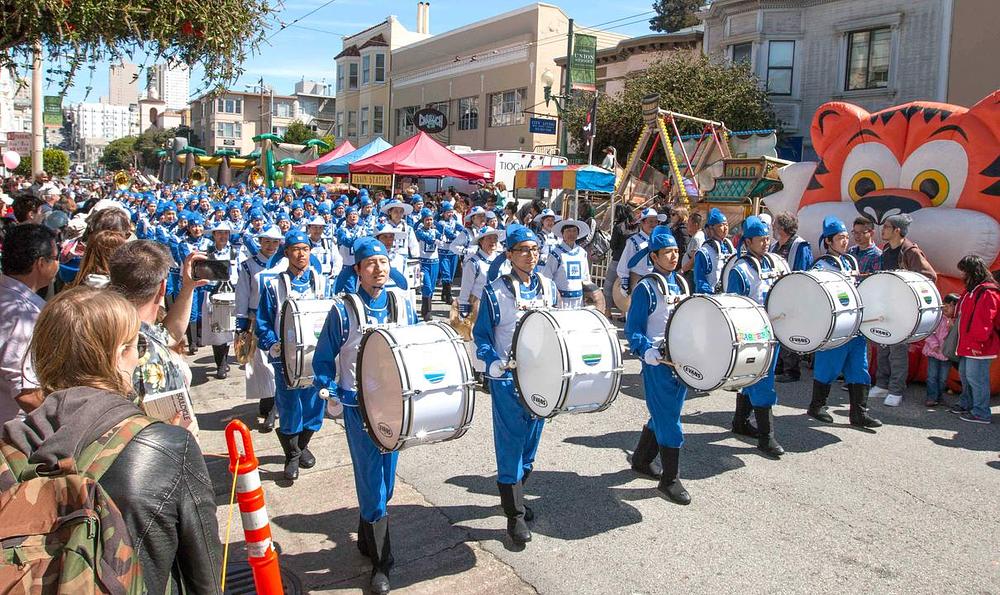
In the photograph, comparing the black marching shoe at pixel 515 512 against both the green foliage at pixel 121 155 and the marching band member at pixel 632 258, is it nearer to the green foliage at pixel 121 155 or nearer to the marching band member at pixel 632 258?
the marching band member at pixel 632 258

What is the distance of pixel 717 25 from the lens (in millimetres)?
23859

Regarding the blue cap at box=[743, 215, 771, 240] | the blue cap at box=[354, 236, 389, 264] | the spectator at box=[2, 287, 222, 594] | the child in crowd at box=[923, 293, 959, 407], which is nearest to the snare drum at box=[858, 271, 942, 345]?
the child in crowd at box=[923, 293, 959, 407]

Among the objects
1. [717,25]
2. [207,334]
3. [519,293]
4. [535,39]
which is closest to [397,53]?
[535,39]

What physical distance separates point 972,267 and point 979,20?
14.5m

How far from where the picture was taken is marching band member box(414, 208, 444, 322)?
12469 mm

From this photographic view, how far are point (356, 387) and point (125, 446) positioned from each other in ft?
7.54

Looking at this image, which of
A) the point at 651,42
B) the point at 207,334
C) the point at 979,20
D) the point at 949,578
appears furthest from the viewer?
the point at 651,42

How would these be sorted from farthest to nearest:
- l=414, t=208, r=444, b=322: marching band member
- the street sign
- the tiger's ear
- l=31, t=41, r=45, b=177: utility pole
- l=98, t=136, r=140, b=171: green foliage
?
l=98, t=136, r=140, b=171: green foliage, the street sign, l=31, t=41, r=45, b=177: utility pole, l=414, t=208, r=444, b=322: marching band member, the tiger's ear

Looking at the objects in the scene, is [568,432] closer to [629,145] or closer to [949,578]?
[949,578]

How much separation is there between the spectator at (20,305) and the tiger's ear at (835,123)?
9.51m

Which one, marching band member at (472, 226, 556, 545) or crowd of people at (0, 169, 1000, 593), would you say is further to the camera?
marching band member at (472, 226, 556, 545)

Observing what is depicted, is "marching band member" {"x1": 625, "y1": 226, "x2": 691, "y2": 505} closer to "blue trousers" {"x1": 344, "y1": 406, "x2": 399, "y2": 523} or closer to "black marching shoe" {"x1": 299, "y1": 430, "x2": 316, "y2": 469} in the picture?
"blue trousers" {"x1": 344, "y1": 406, "x2": 399, "y2": 523}

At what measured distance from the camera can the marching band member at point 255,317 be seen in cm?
657

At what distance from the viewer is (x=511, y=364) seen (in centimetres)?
455
